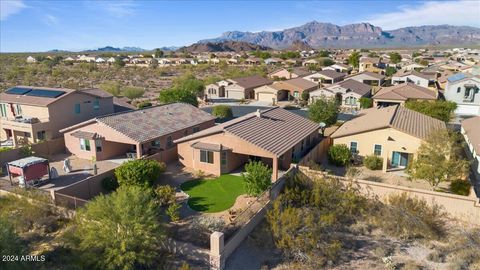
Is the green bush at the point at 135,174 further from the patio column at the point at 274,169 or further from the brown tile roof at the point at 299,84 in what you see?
the brown tile roof at the point at 299,84

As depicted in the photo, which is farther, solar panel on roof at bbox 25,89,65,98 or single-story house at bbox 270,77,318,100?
single-story house at bbox 270,77,318,100

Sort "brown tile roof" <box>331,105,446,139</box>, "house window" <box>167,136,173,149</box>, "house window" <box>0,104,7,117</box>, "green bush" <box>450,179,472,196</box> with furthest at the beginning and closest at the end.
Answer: "house window" <box>0,104,7,117</box> → "house window" <box>167,136,173,149</box> → "brown tile roof" <box>331,105,446,139</box> → "green bush" <box>450,179,472,196</box>

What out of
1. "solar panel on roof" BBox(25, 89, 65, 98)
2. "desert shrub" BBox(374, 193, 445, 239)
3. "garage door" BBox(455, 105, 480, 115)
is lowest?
"desert shrub" BBox(374, 193, 445, 239)

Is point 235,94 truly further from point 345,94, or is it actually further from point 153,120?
point 153,120

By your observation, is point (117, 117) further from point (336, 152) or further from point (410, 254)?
point (410, 254)

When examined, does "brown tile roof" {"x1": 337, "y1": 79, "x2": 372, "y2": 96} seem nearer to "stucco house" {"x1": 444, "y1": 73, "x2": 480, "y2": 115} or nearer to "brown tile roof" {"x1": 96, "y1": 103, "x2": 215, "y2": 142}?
"stucco house" {"x1": 444, "y1": 73, "x2": 480, "y2": 115}

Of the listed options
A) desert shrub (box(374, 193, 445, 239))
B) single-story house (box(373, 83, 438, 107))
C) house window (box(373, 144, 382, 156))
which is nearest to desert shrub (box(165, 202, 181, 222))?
desert shrub (box(374, 193, 445, 239))

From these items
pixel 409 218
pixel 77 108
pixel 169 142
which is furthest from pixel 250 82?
pixel 409 218
